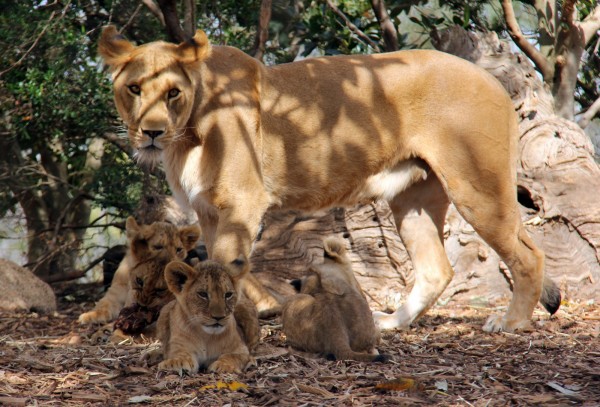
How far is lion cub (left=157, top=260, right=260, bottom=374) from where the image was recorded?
426 centimetres

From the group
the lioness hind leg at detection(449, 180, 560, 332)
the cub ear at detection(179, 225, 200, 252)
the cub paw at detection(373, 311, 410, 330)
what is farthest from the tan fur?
the lioness hind leg at detection(449, 180, 560, 332)

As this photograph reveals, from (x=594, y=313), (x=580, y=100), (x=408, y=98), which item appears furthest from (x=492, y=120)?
(x=580, y=100)

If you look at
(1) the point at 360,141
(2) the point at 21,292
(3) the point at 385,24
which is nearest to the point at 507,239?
(1) the point at 360,141

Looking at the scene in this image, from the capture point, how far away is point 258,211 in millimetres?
5547

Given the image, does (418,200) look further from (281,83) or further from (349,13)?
(349,13)

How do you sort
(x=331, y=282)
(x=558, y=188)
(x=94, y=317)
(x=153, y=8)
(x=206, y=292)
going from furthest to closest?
(x=153, y=8)
(x=558, y=188)
(x=94, y=317)
(x=331, y=282)
(x=206, y=292)

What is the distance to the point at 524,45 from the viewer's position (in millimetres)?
8953

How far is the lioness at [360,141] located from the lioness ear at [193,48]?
57 millimetres

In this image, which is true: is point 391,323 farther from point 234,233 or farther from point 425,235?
point 234,233

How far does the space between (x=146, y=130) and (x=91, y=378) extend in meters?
1.68

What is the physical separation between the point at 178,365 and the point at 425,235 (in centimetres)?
305

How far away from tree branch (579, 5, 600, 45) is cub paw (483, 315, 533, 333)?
4.56 metres

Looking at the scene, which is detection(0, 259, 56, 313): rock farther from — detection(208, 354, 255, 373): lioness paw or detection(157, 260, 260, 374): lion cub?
detection(208, 354, 255, 373): lioness paw

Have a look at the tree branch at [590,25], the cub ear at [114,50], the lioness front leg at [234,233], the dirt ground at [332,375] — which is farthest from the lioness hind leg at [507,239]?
the tree branch at [590,25]
